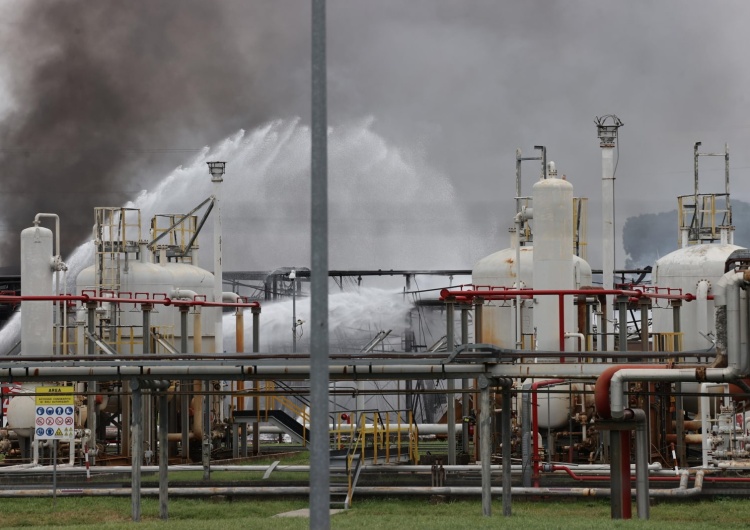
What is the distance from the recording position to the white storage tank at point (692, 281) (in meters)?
36.1

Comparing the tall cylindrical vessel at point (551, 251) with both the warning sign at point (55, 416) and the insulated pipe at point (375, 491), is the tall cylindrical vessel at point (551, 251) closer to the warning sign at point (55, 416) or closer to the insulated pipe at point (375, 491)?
the insulated pipe at point (375, 491)

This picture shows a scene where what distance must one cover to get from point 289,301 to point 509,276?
27.1m

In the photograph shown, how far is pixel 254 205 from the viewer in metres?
70.4

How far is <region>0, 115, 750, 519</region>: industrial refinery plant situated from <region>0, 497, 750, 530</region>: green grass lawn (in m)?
0.40

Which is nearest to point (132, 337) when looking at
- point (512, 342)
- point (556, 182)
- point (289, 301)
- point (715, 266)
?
point (512, 342)

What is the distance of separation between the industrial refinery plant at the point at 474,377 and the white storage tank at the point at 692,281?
0.06 m

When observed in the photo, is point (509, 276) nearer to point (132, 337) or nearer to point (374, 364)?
point (132, 337)

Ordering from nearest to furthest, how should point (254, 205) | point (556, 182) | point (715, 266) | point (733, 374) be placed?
point (733, 374) < point (556, 182) < point (715, 266) < point (254, 205)

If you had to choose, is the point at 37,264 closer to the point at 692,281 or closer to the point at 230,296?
the point at 230,296

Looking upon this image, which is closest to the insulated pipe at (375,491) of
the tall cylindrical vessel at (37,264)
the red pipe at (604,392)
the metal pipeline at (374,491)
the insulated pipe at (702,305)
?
the metal pipeline at (374,491)

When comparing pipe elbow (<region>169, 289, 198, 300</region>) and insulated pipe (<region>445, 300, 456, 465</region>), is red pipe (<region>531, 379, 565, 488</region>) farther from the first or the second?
pipe elbow (<region>169, 289, 198, 300</region>)

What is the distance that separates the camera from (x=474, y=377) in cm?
2219

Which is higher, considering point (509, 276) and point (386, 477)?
point (509, 276)

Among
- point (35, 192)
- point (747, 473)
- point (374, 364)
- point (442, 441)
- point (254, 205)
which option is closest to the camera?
point (374, 364)
